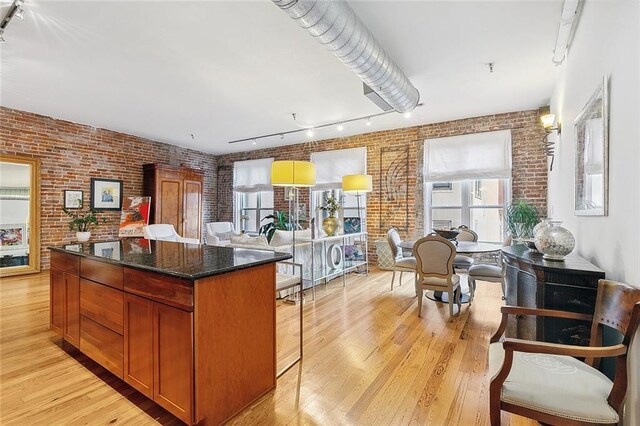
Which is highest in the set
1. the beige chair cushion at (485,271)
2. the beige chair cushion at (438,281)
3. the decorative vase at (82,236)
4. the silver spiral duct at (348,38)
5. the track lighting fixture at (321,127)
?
the track lighting fixture at (321,127)

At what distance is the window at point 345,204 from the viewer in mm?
6648

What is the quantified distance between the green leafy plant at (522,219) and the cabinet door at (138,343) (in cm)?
502

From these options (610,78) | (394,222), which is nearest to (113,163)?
(394,222)

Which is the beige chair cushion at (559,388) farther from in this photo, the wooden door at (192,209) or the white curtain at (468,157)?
the wooden door at (192,209)

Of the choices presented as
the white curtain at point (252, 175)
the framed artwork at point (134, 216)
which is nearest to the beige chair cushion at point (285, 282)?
the framed artwork at point (134, 216)

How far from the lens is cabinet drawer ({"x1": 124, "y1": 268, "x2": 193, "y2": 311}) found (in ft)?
5.09

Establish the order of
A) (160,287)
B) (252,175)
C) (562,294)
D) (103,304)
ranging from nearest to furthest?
(160,287) < (562,294) < (103,304) < (252,175)

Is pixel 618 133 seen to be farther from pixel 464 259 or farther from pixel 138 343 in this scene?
pixel 138 343

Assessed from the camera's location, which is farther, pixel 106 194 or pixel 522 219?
pixel 106 194

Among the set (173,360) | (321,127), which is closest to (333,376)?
(173,360)

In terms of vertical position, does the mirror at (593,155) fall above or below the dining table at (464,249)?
above

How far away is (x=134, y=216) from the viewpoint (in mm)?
6336

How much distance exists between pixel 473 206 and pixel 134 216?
6.79m

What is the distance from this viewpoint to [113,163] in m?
6.40
